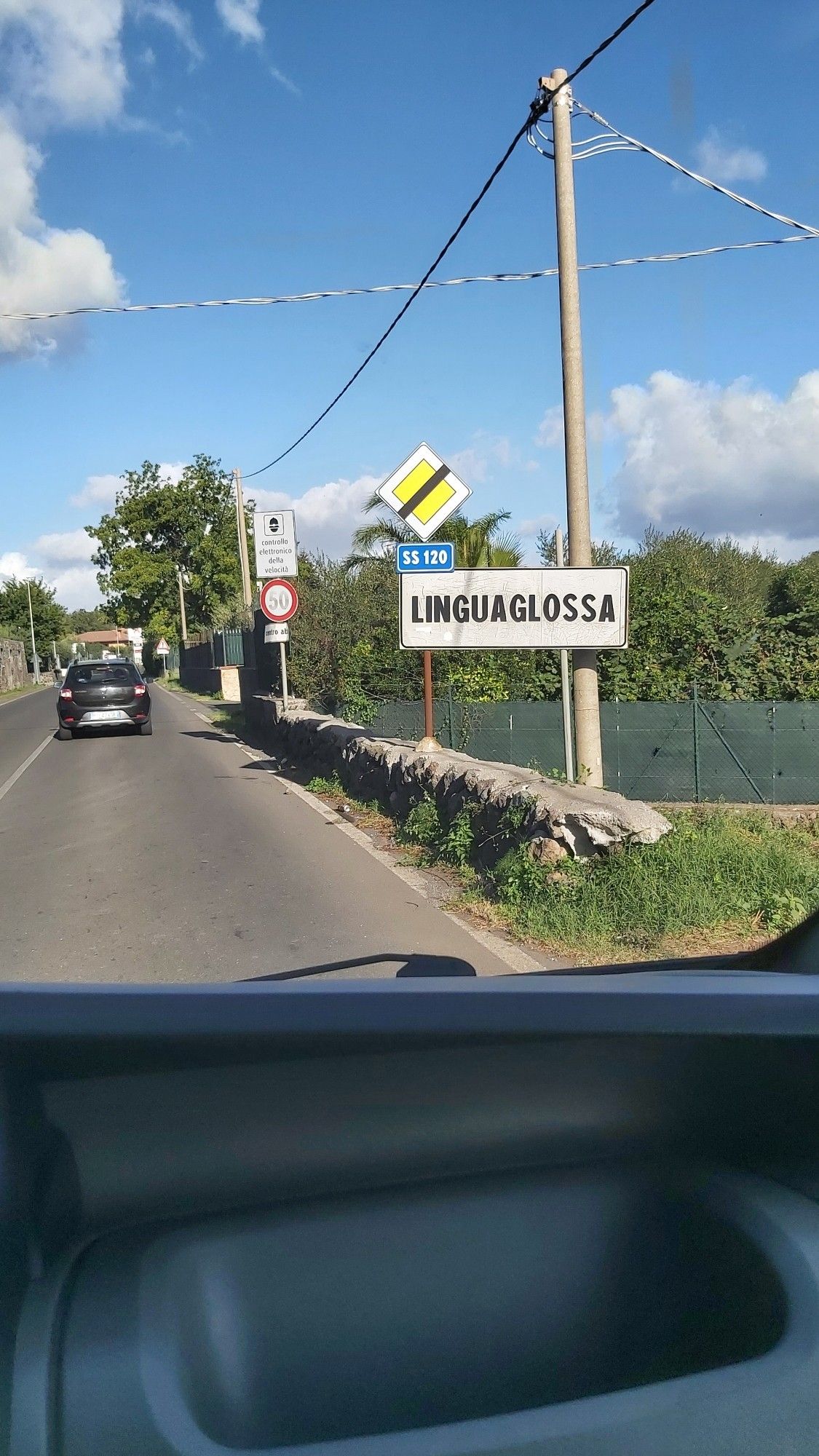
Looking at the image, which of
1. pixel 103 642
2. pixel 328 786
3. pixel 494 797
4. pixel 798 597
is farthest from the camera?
pixel 103 642

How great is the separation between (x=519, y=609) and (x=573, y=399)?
2.14m

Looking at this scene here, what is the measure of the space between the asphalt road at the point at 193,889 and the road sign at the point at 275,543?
4265 millimetres

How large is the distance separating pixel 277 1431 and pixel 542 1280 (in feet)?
1.38

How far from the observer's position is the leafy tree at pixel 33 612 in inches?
3688

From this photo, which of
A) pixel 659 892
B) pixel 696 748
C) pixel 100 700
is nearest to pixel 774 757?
pixel 696 748

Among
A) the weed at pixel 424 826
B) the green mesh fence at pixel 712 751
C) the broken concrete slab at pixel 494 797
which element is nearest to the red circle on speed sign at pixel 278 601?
the broken concrete slab at pixel 494 797

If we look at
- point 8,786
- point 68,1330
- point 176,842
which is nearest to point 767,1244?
point 68,1330

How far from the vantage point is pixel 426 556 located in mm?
9391

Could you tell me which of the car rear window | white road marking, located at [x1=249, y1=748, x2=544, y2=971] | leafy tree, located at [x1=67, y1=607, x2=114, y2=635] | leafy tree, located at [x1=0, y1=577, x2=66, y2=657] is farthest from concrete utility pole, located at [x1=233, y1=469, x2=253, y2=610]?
leafy tree, located at [x1=67, y1=607, x2=114, y2=635]

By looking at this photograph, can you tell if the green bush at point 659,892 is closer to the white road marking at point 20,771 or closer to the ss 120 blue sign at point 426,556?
the ss 120 blue sign at point 426,556

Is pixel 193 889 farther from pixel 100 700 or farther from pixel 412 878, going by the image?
pixel 100 700

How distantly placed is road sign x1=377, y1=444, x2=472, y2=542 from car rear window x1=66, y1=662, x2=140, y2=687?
44.1 ft

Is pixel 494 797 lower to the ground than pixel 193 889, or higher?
higher

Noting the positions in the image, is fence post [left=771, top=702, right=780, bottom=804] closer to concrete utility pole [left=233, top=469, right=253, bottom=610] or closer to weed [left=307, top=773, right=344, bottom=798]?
weed [left=307, top=773, right=344, bottom=798]
